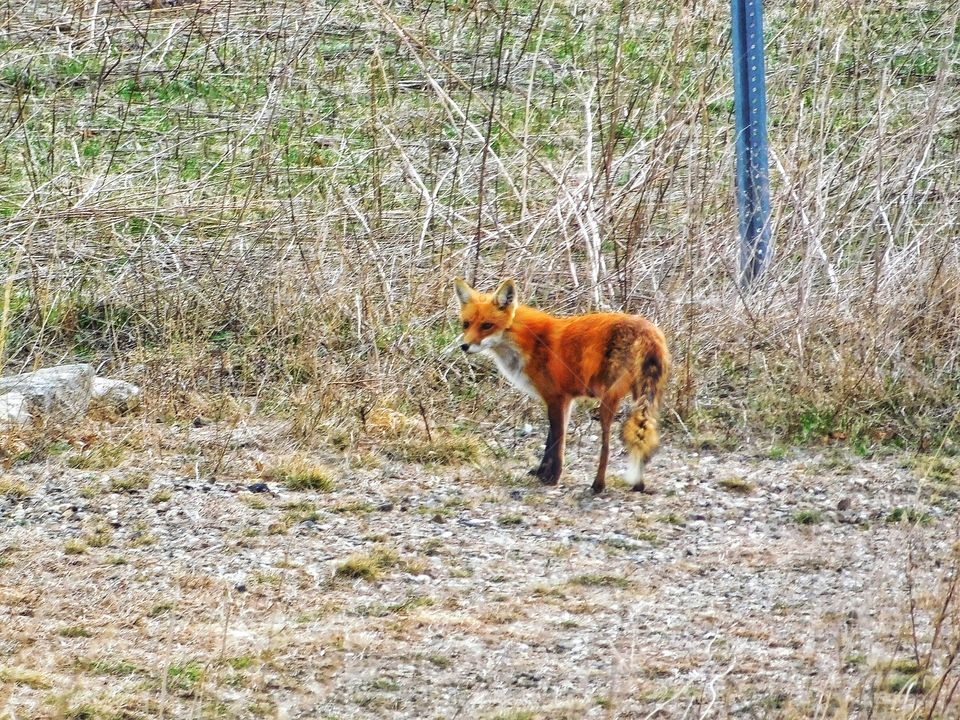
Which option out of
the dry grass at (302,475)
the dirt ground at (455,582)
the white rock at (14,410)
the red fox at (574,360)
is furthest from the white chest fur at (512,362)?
the white rock at (14,410)

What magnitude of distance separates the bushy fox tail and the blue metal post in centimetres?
196

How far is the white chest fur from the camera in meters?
5.99

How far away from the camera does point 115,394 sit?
6.62 meters

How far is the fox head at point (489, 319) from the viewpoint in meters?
5.96

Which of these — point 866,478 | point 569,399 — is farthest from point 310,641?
point 866,478

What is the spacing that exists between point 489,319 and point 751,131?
251 centimetres

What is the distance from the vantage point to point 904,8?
435 inches

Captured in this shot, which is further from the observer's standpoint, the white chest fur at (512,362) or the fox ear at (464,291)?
the fox ear at (464,291)

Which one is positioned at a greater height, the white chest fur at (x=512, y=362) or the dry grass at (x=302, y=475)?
the white chest fur at (x=512, y=362)

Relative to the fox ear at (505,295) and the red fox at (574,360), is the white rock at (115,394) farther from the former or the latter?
the fox ear at (505,295)

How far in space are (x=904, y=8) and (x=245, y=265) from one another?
6.40 m

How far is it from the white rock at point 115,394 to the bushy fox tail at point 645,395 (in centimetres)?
253

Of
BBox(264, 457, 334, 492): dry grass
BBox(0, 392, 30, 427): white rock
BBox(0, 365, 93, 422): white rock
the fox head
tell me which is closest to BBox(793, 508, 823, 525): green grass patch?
the fox head

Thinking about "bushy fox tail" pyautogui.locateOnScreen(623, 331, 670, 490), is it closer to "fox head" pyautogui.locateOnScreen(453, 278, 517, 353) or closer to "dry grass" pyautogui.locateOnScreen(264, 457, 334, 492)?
"fox head" pyautogui.locateOnScreen(453, 278, 517, 353)
